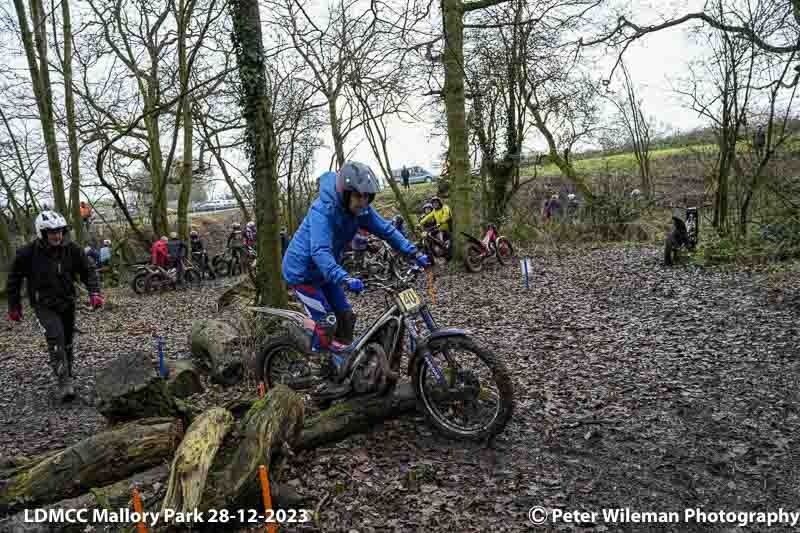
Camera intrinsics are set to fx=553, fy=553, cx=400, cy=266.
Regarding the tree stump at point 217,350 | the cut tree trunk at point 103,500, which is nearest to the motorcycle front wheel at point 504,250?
the tree stump at point 217,350

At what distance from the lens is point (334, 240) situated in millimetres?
4480

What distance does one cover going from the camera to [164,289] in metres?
16.2

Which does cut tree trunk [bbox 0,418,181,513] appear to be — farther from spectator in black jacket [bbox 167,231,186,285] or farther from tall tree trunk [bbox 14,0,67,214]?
spectator in black jacket [bbox 167,231,186,285]

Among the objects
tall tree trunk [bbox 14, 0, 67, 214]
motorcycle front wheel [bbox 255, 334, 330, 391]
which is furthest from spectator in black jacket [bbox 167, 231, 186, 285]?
motorcycle front wheel [bbox 255, 334, 330, 391]

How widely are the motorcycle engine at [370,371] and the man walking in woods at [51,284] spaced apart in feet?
11.4

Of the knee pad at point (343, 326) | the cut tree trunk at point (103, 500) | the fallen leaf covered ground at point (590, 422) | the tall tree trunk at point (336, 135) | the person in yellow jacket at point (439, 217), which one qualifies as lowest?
the fallen leaf covered ground at point (590, 422)

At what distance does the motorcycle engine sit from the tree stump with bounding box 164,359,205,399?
2475 mm

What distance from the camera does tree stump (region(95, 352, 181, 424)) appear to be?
12.7 ft

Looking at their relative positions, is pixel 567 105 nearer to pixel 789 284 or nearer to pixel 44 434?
pixel 789 284

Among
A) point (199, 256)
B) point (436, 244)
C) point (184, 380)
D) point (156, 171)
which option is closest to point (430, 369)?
point (184, 380)

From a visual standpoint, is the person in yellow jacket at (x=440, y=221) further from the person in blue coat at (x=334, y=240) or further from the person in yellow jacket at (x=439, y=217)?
the person in blue coat at (x=334, y=240)

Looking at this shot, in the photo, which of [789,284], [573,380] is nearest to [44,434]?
[573,380]

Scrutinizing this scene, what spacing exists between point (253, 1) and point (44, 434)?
196 inches

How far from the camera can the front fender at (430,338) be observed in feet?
12.6
